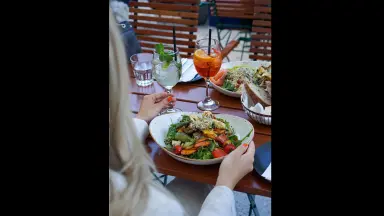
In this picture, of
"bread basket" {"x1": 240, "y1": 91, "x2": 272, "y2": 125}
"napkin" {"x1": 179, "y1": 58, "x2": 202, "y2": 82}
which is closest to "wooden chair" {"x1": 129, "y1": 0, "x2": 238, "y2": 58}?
"napkin" {"x1": 179, "y1": 58, "x2": 202, "y2": 82}

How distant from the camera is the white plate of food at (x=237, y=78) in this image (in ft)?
4.76

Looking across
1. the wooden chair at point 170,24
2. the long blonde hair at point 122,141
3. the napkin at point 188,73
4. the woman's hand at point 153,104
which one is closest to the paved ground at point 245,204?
the napkin at point 188,73

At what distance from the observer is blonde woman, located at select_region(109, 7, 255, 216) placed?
662 mm

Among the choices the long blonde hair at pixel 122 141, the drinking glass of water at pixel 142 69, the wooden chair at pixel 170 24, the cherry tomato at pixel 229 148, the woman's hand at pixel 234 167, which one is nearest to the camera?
the long blonde hair at pixel 122 141

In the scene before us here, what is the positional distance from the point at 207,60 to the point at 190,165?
1.42 ft

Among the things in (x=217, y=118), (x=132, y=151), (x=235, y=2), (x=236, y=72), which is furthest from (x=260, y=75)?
(x=235, y=2)

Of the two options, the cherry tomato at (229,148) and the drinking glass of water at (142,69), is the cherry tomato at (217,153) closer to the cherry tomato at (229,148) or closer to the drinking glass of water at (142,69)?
the cherry tomato at (229,148)

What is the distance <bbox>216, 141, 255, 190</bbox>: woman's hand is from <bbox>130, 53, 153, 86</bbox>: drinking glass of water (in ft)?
2.00

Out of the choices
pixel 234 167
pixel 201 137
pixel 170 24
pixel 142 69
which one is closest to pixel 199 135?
pixel 201 137

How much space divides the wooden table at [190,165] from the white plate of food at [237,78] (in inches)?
1.3

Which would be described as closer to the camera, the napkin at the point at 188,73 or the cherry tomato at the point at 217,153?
the cherry tomato at the point at 217,153
